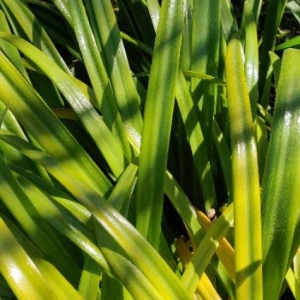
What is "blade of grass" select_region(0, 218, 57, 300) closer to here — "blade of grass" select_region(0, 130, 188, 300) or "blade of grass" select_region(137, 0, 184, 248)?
"blade of grass" select_region(0, 130, 188, 300)

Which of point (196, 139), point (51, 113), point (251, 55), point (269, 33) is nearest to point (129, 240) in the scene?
point (51, 113)

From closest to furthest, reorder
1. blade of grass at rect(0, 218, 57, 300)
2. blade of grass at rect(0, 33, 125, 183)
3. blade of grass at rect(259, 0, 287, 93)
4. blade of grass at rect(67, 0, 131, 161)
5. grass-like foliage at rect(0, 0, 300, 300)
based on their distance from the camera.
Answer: blade of grass at rect(0, 218, 57, 300), grass-like foliage at rect(0, 0, 300, 300), blade of grass at rect(0, 33, 125, 183), blade of grass at rect(67, 0, 131, 161), blade of grass at rect(259, 0, 287, 93)

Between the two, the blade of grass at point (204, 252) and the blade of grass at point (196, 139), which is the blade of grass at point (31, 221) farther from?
the blade of grass at point (196, 139)

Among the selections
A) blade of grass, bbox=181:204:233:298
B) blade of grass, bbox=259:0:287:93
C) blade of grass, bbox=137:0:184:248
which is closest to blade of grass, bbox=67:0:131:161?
blade of grass, bbox=137:0:184:248

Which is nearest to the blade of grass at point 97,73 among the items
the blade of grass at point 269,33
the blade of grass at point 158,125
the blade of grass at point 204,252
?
the blade of grass at point 158,125

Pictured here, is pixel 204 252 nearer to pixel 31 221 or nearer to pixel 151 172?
pixel 151 172

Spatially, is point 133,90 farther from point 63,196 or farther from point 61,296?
point 61,296
